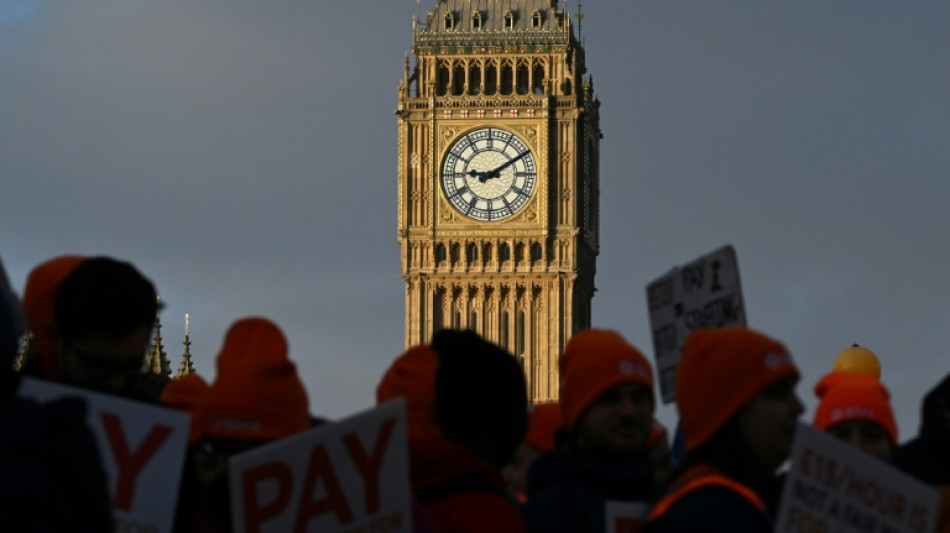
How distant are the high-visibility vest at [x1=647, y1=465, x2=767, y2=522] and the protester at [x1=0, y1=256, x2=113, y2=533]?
1553mm

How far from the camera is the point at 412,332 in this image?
64.8 metres

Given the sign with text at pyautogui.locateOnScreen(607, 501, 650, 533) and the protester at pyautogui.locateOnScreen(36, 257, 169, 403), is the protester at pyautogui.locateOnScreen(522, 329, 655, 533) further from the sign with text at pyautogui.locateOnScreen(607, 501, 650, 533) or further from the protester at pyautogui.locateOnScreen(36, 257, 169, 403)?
the protester at pyautogui.locateOnScreen(36, 257, 169, 403)

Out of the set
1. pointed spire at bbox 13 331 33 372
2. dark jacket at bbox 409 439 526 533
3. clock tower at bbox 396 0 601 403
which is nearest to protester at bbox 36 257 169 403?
pointed spire at bbox 13 331 33 372

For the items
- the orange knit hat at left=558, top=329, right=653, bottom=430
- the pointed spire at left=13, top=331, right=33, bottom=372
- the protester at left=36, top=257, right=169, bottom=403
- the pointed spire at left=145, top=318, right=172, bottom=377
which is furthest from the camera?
the pointed spire at left=145, top=318, right=172, bottom=377

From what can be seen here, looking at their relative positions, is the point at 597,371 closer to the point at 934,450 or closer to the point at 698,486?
the point at 934,450

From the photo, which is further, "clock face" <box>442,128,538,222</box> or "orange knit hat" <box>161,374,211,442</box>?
"clock face" <box>442,128,538,222</box>

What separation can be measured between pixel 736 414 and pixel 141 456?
57.0 inches

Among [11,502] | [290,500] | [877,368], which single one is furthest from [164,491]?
[877,368]

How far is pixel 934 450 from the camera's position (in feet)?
24.0

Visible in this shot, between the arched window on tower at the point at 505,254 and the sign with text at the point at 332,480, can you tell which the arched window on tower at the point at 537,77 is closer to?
the arched window on tower at the point at 505,254

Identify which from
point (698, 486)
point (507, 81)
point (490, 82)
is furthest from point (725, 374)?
point (507, 81)

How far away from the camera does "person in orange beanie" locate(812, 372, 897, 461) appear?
8773 millimetres

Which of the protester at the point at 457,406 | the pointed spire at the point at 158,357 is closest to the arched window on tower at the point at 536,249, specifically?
the pointed spire at the point at 158,357

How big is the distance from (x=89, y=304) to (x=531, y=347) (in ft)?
194
